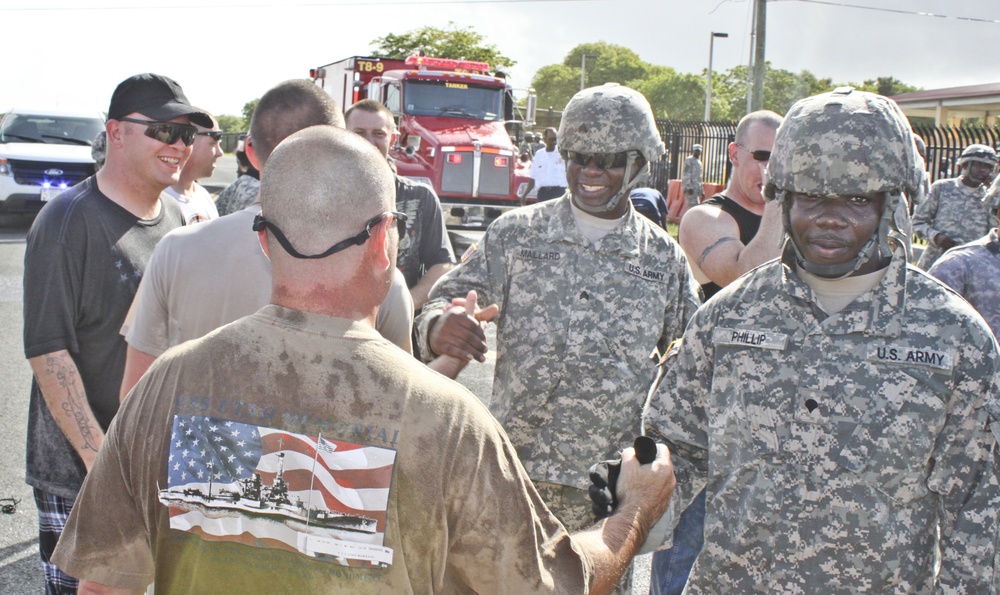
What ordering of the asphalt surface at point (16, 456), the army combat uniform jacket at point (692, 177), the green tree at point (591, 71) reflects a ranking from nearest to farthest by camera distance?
the asphalt surface at point (16, 456) < the army combat uniform jacket at point (692, 177) < the green tree at point (591, 71)

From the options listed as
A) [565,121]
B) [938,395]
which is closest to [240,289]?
[565,121]

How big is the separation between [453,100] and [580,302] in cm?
1594

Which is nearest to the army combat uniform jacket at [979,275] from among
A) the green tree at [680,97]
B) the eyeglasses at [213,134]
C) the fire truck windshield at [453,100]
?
the eyeglasses at [213,134]

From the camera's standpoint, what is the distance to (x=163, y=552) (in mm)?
1890

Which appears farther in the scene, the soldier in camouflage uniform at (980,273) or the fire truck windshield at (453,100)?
the fire truck windshield at (453,100)

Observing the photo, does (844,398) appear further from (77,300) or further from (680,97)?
(680,97)

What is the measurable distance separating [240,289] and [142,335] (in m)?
0.35

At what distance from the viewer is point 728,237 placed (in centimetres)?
398

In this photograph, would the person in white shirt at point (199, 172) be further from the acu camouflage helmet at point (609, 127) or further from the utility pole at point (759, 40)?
the utility pole at point (759, 40)

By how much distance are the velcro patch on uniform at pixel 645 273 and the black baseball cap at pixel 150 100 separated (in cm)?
170

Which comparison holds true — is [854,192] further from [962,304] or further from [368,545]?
→ [368,545]

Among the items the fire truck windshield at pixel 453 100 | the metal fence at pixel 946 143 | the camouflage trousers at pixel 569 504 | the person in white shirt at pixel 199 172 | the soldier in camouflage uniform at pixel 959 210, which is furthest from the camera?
the fire truck windshield at pixel 453 100

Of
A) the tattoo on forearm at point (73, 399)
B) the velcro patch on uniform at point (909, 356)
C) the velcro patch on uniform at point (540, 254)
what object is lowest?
the tattoo on forearm at point (73, 399)

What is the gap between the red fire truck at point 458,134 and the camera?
18172 mm
